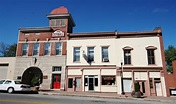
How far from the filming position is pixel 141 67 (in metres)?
20.6

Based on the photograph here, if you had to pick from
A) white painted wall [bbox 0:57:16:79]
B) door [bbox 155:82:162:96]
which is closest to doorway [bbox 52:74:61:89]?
white painted wall [bbox 0:57:16:79]

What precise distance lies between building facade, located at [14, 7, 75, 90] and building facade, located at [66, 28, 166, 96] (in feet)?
5.15

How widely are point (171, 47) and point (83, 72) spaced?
4757 cm

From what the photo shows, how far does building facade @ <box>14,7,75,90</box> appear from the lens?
22.9m

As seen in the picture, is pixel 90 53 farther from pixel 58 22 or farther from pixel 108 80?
pixel 58 22

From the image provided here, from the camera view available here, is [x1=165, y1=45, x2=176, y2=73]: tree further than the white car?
Yes

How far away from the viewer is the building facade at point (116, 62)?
20.4 metres

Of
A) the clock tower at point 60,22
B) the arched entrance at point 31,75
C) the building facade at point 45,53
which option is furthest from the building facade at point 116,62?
the arched entrance at point 31,75

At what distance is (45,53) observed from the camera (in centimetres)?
2403

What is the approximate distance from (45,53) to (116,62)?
11.1 m

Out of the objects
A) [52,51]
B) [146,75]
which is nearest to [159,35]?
[146,75]

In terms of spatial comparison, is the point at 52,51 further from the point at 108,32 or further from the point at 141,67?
the point at 141,67

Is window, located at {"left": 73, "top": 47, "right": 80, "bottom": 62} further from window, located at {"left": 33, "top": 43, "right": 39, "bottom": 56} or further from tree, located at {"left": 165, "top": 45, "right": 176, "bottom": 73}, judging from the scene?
tree, located at {"left": 165, "top": 45, "right": 176, "bottom": 73}

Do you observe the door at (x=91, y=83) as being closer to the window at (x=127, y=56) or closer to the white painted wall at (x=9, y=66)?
the window at (x=127, y=56)
